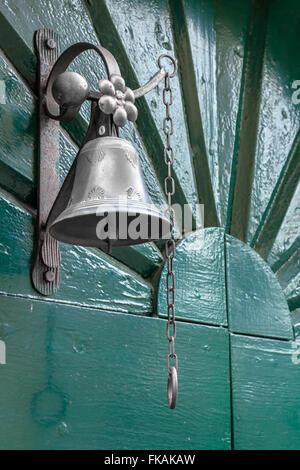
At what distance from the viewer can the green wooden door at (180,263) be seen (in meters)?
1.22

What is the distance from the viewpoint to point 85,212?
1091mm

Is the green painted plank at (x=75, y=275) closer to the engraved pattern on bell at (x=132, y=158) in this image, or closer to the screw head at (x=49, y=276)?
the screw head at (x=49, y=276)

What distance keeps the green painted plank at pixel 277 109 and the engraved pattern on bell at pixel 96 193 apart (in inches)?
25.6

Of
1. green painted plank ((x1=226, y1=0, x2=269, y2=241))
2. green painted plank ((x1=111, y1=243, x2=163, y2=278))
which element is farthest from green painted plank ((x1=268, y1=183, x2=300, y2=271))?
green painted plank ((x1=111, y1=243, x2=163, y2=278))

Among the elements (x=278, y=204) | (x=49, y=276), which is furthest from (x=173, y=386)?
(x=278, y=204)

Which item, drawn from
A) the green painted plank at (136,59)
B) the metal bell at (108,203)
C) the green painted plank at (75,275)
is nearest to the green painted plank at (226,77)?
the green painted plank at (136,59)

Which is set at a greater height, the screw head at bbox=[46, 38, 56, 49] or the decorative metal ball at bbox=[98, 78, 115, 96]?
the screw head at bbox=[46, 38, 56, 49]

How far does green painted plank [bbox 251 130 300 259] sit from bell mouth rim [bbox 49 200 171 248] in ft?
1.68

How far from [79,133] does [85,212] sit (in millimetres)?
331

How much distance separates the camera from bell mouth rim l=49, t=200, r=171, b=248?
1.09 metres

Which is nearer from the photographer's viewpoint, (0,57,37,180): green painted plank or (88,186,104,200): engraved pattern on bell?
(88,186,104,200): engraved pattern on bell

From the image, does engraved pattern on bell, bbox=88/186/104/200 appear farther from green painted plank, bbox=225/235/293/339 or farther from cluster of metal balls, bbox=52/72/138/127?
green painted plank, bbox=225/235/293/339
